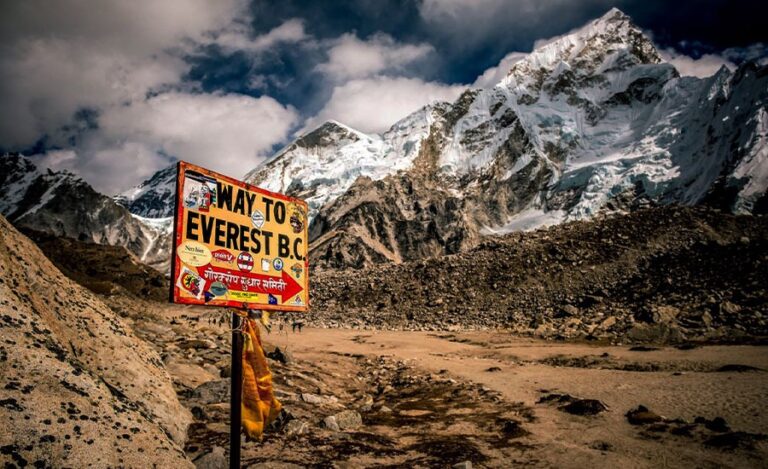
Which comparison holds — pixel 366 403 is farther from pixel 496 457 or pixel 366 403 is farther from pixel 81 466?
pixel 81 466

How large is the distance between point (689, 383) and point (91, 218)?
759ft

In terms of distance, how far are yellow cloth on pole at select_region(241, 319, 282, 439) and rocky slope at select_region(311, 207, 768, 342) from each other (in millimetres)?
24735

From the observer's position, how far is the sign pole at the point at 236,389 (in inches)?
187

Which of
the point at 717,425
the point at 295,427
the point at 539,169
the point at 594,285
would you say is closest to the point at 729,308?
the point at 594,285

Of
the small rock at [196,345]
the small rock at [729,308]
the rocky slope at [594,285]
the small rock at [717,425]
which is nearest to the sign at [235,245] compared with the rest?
the small rock at [717,425]

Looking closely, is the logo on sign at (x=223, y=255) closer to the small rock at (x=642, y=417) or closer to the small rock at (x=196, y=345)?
the small rock at (x=642, y=417)

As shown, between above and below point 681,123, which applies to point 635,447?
below

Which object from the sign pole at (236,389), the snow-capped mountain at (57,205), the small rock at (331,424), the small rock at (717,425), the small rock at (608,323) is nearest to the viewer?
the sign pole at (236,389)

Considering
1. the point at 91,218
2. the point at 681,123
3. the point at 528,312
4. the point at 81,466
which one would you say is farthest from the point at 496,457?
the point at 91,218

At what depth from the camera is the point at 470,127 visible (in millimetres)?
196250

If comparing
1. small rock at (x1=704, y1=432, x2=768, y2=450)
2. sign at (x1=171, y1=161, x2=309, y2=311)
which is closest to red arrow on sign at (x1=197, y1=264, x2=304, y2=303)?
sign at (x1=171, y1=161, x2=309, y2=311)

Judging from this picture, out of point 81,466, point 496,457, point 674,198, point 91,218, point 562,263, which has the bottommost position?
point 496,457

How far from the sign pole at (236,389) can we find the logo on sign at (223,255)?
0.72 meters

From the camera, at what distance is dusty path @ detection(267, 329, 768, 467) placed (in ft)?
24.7
